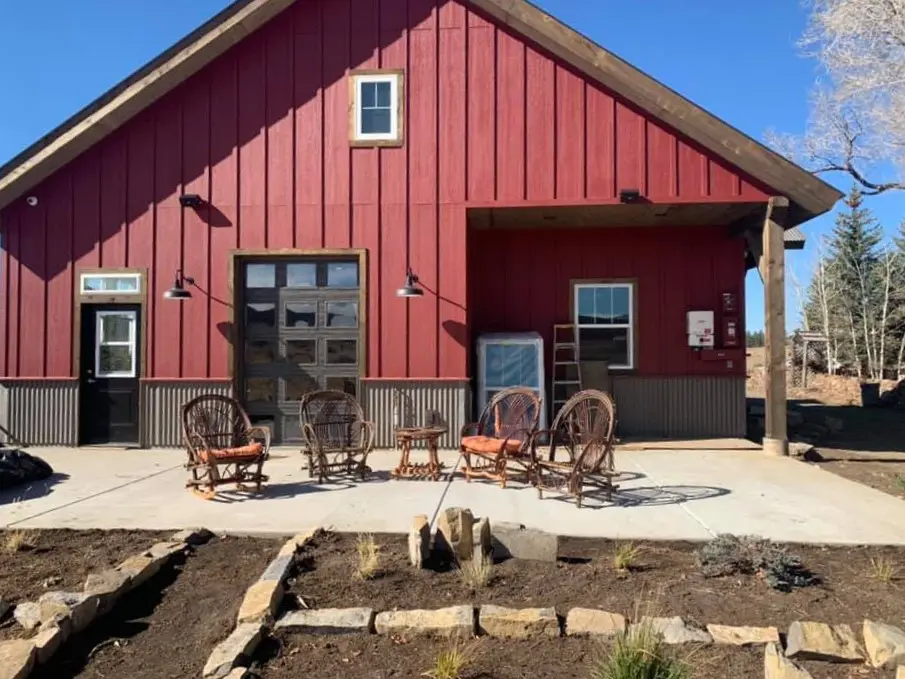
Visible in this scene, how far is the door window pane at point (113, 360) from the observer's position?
967 cm

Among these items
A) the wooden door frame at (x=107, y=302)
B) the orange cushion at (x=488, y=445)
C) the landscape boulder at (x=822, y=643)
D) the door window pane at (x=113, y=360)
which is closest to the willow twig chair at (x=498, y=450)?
the orange cushion at (x=488, y=445)

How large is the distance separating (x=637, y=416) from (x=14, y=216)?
9852 mm

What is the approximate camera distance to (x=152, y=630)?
11.0 feet

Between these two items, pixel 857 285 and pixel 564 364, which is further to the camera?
pixel 857 285

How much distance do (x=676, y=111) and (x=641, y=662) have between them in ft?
25.8

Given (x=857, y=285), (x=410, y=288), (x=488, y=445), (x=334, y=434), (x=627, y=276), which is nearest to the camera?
(x=488, y=445)

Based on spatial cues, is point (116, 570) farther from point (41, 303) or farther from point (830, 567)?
point (41, 303)

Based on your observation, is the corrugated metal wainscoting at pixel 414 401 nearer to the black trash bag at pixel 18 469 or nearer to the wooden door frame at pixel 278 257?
the wooden door frame at pixel 278 257

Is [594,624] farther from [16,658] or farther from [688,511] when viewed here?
[688,511]

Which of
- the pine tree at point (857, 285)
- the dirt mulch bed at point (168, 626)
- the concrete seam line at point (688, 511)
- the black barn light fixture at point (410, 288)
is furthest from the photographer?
the pine tree at point (857, 285)

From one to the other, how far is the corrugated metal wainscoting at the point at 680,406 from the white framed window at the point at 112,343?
746 centimetres

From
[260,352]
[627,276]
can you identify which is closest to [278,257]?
[260,352]

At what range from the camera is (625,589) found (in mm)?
3729

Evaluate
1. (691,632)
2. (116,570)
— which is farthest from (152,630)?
(691,632)
